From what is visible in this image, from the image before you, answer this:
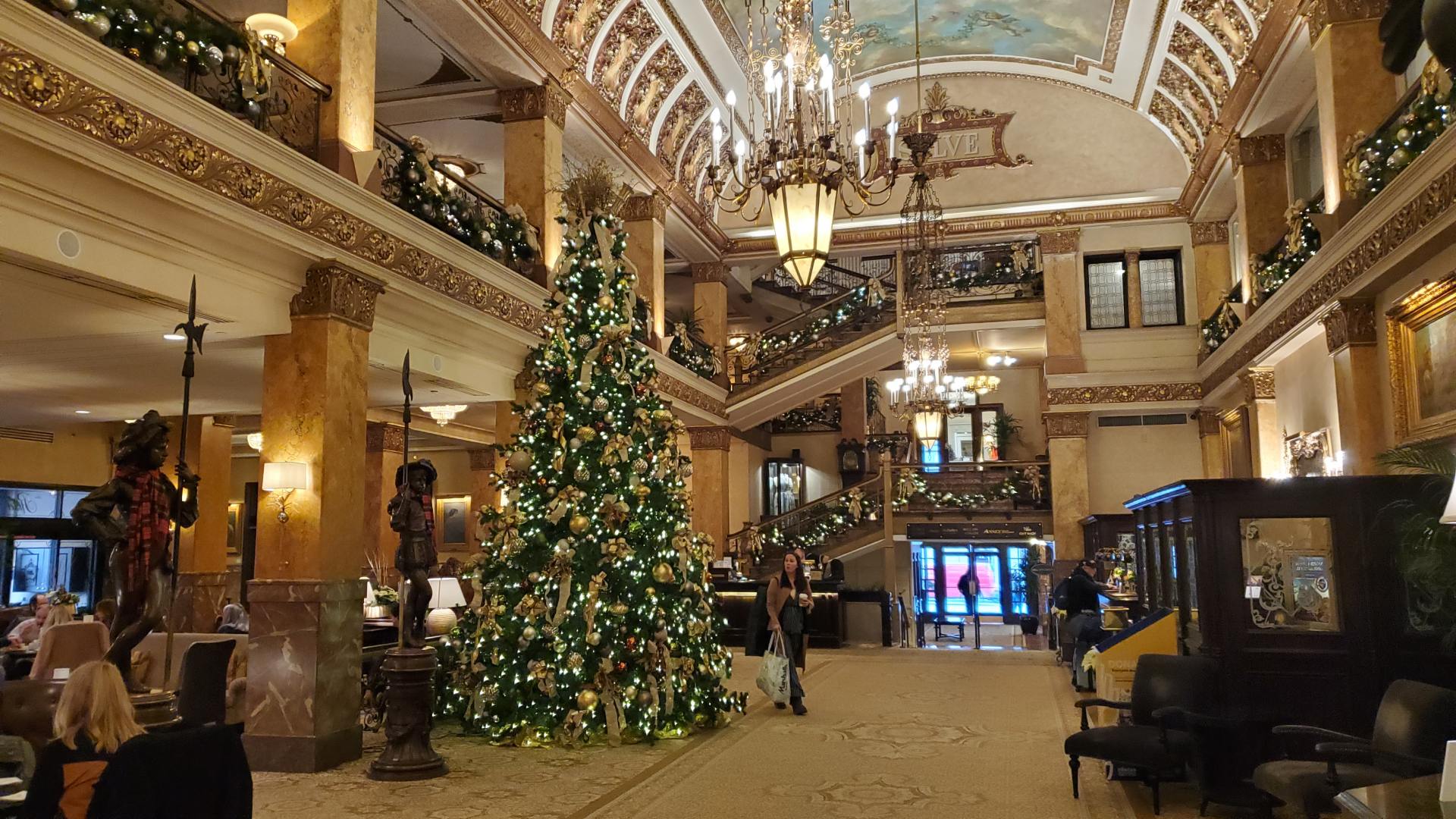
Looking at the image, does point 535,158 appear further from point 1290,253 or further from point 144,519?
point 1290,253

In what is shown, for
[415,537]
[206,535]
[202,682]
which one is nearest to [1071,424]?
[415,537]

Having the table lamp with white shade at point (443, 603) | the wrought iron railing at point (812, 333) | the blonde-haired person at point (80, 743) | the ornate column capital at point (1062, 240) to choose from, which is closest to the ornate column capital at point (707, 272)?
the wrought iron railing at point (812, 333)

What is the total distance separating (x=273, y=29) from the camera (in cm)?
793

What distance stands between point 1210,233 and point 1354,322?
9354mm

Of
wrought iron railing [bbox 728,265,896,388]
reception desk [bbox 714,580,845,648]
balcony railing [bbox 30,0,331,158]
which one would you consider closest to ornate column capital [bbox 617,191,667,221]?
wrought iron railing [bbox 728,265,896,388]

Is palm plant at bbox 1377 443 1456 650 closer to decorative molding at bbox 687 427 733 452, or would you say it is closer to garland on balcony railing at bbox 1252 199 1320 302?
garland on balcony railing at bbox 1252 199 1320 302

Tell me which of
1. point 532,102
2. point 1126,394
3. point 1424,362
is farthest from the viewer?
point 1126,394

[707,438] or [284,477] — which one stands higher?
[707,438]

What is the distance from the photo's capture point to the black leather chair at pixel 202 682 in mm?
6074

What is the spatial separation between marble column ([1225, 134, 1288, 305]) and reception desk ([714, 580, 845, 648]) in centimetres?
729

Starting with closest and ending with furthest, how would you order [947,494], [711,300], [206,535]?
[206,535] < [711,300] < [947,494]

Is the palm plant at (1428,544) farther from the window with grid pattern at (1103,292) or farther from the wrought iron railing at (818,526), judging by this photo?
the window with grid pattern at (1103,292)

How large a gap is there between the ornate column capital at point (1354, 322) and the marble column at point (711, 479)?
10.9 m

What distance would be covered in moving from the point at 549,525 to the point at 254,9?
6557 mm
